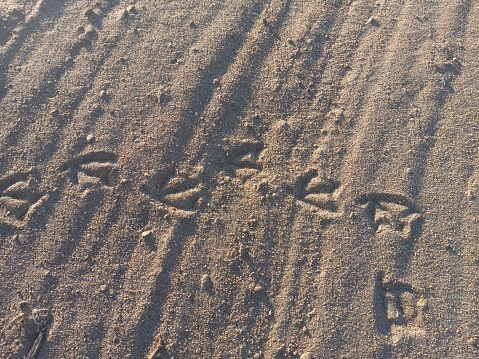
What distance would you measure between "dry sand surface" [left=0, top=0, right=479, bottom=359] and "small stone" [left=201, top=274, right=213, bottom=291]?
0.01m

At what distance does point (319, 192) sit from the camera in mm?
2555

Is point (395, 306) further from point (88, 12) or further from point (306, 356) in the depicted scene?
point (88, 12)

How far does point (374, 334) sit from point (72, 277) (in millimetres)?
1596

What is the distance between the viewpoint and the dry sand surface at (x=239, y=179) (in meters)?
2.28

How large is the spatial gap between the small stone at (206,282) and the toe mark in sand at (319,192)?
68 centimetres

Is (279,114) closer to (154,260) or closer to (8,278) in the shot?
(154,260)

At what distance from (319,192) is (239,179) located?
47 centimetres

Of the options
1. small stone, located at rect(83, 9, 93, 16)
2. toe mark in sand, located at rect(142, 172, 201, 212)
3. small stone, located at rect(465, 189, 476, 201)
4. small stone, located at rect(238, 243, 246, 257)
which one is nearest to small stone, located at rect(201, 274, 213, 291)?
small stone, located at rect(238, 243, 246, 257)

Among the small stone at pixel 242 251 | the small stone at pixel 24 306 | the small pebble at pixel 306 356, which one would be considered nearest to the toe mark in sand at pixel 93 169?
the small stone at pixel 24 306

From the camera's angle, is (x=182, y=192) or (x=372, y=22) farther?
(x=372, y=22)

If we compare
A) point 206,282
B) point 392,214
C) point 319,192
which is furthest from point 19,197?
point 392,214

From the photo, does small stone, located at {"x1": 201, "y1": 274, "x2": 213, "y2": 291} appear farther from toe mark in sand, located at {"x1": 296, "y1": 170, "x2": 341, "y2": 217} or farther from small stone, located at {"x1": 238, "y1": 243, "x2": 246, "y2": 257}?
toe mark in sand, located at {"x1": 296, "y1": 170, "x2": 341, "y2": 217}

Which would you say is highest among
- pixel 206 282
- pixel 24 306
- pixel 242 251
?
pixel 242 251

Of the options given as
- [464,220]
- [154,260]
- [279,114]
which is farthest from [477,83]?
[154,260]
